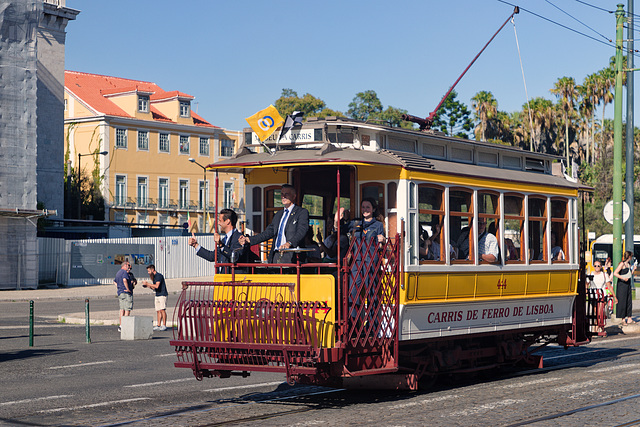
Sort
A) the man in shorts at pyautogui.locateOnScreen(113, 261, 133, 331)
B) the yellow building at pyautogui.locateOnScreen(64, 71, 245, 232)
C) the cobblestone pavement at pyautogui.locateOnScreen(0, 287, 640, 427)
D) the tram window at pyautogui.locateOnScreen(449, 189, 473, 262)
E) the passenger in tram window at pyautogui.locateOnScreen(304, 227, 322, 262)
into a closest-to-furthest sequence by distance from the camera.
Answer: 1. the cobblestone pavement at pyautogui.locateOnScreen(0, 287, 640, 427)
2. the passenger in tram window at pyautogui.locateOnScreen(304, 227, 322, 262)
3. the tram window at pyautogui.locateOnScreen(449, 189, 473, 262)
4. the man in shorts at pyautogui.locateOnScreen(113, 261, 133, 331)
5. the yellow building at pyautogui.locateOnScreen(64, 71, 245, 232)

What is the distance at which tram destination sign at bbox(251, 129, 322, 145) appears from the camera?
11.1m

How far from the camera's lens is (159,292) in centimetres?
2222

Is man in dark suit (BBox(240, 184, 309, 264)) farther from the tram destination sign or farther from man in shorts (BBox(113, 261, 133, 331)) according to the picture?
man in shorts (BBox(113, 261, 133, 331))

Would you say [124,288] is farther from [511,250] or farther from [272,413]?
[272,413]

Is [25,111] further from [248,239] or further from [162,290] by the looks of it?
[248,239]

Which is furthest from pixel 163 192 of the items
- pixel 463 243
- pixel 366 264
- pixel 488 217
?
pixel 366 264

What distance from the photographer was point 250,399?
11375 millimetres

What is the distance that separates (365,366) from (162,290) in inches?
492

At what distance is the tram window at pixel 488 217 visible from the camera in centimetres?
1248

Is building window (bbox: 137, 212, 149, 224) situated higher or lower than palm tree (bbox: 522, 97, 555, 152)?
lower

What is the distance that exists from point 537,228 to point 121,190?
185ft

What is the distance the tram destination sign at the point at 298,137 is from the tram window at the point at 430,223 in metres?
1.43

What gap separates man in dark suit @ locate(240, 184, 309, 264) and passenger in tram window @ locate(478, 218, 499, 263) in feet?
8.77

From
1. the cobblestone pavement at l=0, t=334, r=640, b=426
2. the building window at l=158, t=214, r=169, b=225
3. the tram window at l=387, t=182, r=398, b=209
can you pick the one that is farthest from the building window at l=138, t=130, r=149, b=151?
the tram window at l=387, t=182, r=398, b=209
